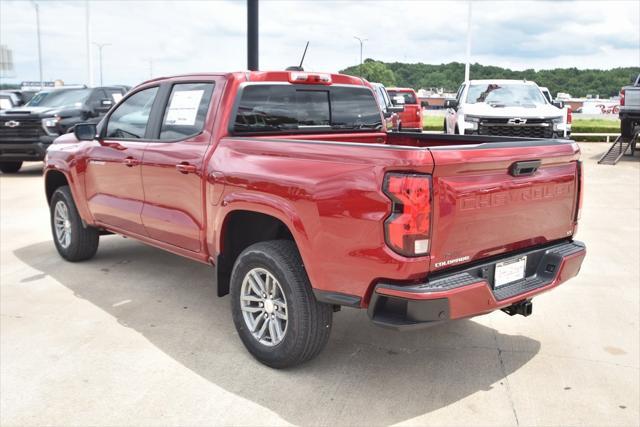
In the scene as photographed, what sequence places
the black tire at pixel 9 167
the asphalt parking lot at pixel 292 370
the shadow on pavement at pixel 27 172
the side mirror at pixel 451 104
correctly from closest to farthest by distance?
1. the asphalt parking lot at pixel 292 370
2. the shadow on pavement at pixel 27 172
3. the black tire at pixel 9 167
4. the side mirror at pixel 451 104

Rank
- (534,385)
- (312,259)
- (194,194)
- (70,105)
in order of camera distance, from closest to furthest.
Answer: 1. (312,259)
2. (534,385)
3. (194,194)
4. (70,105)

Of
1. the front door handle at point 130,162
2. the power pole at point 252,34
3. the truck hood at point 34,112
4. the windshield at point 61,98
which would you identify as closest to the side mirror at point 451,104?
the power pole at point 252,34

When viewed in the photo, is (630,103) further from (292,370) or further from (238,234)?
(292,370)

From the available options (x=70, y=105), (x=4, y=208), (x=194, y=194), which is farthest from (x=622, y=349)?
(x=70, y=105)

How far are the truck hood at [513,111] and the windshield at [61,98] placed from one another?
356 inches

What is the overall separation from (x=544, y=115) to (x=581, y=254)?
949cm

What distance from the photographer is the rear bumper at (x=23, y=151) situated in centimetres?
1298

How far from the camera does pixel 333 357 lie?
4008 millimetres

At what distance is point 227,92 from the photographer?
4.20 m

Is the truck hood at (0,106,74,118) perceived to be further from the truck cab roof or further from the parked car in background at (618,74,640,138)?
the parked car in background at (618,74,640,138)

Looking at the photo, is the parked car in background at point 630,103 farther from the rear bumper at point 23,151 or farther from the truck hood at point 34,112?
the rear bumper at point 23,151

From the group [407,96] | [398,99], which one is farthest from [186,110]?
[407,96]

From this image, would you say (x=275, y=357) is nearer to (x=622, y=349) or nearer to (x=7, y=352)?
(x=7, y=352)

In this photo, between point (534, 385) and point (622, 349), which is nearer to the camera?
point (534, 385)
